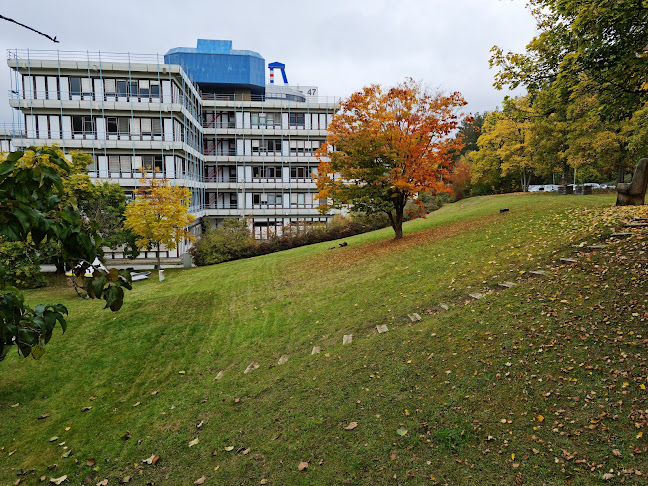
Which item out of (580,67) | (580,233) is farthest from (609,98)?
(580,233)

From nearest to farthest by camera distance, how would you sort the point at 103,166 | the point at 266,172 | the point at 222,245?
1. the point at 222,245
2. the point at 103,166
3. the point at 266,172

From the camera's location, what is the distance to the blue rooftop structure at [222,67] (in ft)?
168

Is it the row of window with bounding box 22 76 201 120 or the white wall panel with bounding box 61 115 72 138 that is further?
Result: the white wall panel with bounding box 61 115 72 138

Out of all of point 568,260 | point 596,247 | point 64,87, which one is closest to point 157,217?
point 64,87

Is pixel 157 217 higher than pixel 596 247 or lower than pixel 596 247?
higher

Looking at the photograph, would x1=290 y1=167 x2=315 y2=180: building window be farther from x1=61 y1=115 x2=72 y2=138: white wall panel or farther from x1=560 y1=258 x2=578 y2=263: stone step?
x1=560 y1=258 x2=578 y2=263: stone step

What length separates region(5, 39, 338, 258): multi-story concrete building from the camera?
3700cm

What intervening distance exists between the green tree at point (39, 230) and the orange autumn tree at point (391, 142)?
1844 centimetres

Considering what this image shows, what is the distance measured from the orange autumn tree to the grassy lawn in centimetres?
644

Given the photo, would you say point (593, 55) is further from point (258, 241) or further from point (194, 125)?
point (194, 125)

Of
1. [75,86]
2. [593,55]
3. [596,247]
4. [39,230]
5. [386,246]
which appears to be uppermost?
[75,86]

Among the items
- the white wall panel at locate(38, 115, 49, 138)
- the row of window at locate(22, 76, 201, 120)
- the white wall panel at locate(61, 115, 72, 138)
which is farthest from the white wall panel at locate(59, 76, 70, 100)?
the white wall panel at locate(38, 115, 49, 138)

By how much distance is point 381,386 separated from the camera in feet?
26.7

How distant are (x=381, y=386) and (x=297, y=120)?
156ft
